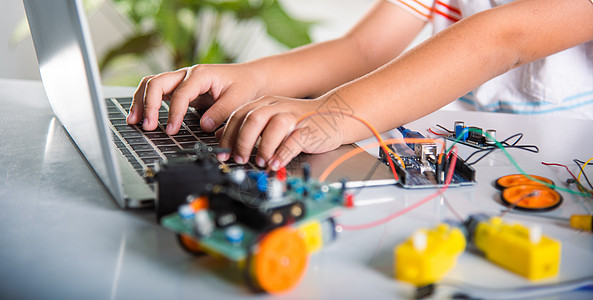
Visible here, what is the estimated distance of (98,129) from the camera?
512 mm

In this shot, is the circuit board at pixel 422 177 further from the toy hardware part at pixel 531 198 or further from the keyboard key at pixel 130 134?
the keyboard key at pixel 130 134

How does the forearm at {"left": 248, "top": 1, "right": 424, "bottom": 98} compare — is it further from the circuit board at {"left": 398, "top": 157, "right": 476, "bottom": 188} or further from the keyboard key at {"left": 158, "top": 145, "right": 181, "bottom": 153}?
the circuit board at {"left": 398, "top": 157, "right": 476, "bottom": 188}

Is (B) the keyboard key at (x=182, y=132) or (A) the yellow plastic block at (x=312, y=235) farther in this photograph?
(B) the keyboard key at (x=182, y=132)

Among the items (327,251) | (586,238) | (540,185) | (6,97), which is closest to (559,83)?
(540,185)

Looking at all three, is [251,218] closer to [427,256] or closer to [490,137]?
[427,256]

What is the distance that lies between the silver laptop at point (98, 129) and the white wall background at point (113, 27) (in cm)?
193

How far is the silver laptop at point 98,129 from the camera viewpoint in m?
0.50

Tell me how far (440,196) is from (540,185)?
11 cm

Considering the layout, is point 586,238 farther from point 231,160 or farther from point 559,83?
point 559,83

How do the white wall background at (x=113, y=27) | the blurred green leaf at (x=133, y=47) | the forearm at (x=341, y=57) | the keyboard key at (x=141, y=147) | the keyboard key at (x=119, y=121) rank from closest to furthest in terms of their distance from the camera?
the keyboard key at (x=141, y=147) → the keyboard key at (x=119, y=121) → the forearm at (x=341, y=57) → the blurred green leaf at (x=133, y=47) → the white wall background at (x=113, y=27)

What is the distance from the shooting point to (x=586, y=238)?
1.56ft

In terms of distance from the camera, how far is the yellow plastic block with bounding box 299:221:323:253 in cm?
41

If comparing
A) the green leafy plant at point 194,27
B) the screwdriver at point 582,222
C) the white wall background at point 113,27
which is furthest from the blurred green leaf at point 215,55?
the screwdriver at point 582,222

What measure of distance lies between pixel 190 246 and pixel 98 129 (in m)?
0.16
